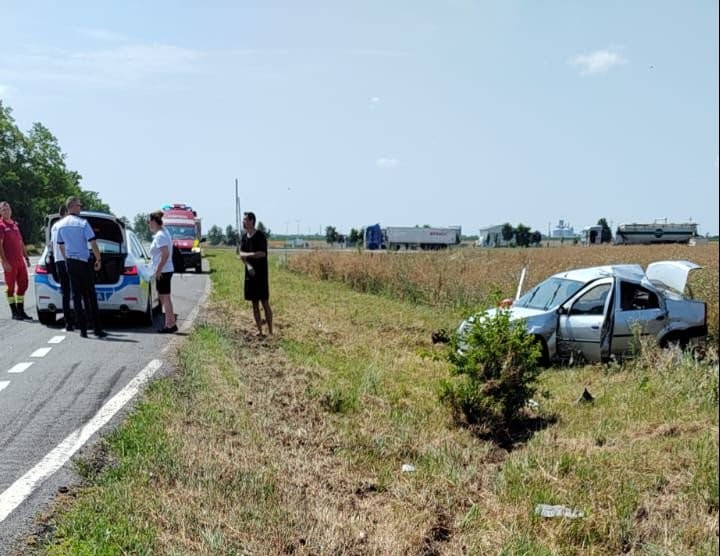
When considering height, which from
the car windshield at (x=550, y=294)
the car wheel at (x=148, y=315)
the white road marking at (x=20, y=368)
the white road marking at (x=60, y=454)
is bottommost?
the white road marking at (x=60, y=454)

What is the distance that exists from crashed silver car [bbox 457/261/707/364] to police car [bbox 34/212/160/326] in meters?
5.72

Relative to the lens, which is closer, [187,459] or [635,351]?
[187,459]

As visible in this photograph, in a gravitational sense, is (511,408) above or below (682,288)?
below

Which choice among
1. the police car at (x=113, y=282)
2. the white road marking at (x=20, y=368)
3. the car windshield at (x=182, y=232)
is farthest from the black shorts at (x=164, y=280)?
the car windshield at (x=182, y=232)

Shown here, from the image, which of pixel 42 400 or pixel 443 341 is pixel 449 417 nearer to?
pixel 42 400

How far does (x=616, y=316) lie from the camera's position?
898 cm

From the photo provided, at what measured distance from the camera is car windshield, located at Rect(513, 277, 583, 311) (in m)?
9.66

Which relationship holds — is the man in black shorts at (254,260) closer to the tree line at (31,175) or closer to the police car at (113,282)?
the police car at (113,282)

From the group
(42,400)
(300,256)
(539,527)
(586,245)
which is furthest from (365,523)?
(300,256)

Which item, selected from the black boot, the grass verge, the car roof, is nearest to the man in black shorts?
the grass verge

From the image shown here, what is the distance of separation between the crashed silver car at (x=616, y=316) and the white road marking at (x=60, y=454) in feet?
17.2

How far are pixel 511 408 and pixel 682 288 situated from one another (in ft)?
12.4

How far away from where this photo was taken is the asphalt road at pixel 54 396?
3.90 metres

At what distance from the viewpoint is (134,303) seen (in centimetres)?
997
